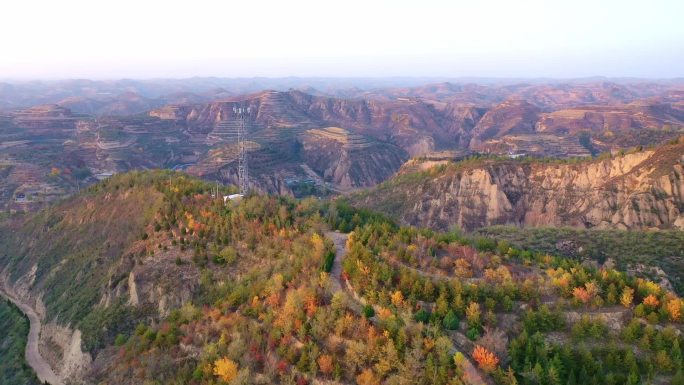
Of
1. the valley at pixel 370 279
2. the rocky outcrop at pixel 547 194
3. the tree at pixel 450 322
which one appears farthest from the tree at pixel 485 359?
the rocky outcrop at pixel 547 194

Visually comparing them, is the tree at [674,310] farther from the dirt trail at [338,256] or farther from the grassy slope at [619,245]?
the dirt trail at [338,256]

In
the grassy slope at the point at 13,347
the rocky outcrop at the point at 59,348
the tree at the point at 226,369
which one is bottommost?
the grassy slope at the point at 13,347

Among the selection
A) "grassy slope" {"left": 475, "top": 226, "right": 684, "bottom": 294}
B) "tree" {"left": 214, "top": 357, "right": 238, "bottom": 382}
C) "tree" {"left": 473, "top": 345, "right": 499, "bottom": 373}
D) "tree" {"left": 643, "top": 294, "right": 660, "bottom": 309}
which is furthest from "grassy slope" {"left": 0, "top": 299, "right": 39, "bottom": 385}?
"grassy slope" {"left": 475, "top": 226, "right": 684, "bottom": 294}

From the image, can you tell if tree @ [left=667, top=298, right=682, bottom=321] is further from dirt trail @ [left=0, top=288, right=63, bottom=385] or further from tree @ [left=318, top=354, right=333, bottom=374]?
dirt trail @ [left=0, top=288, right=63, bottom=385]

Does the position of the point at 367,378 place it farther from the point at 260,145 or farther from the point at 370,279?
the point at 260,145

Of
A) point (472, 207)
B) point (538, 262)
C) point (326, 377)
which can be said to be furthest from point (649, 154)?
point (326, 377)

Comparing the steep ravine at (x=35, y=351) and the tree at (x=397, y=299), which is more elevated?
the tree at (x=397, y=299)
